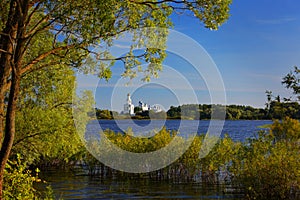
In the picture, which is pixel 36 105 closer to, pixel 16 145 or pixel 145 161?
pixel 16 145

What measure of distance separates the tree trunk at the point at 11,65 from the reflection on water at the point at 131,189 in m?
10.7

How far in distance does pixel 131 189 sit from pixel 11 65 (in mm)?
13157

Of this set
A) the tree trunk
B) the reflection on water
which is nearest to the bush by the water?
the reflection on water

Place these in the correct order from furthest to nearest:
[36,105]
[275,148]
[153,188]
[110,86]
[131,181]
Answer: [131,181]
[153,188]
[36,105]
[275,148]
[110,86]

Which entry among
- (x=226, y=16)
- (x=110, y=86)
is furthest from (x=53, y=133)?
(x=226, y=16)

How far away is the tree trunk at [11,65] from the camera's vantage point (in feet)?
29.2

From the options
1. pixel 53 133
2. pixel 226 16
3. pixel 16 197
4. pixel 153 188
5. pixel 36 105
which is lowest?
pixel 153 188

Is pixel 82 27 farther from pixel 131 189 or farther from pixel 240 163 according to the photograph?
pixel 131 189

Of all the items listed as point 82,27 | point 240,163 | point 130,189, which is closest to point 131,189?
point 130,189

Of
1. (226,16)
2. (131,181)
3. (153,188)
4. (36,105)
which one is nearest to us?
(226,16)

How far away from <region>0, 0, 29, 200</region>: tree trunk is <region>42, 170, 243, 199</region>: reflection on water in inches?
421

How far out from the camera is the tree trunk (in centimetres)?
891

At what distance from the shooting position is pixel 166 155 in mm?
23375

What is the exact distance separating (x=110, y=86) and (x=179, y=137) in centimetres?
979
